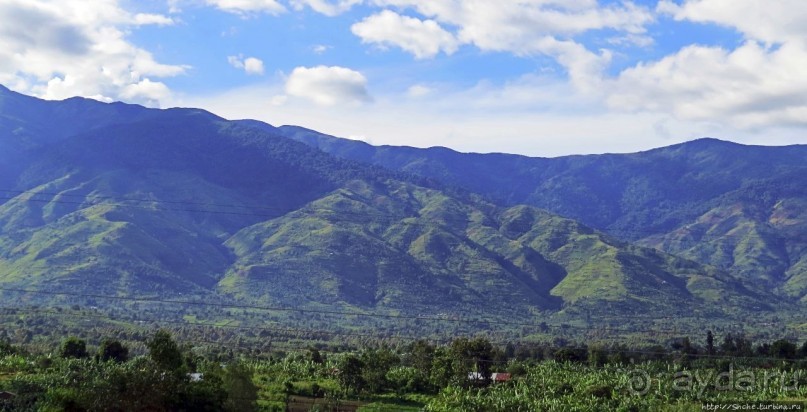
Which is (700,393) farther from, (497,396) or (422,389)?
(422,389)

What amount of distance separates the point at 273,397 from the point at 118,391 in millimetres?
25186

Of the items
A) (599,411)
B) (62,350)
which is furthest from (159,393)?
(62,350)

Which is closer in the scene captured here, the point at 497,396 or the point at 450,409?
the point at 450,409

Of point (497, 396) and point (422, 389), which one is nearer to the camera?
point (497, 396)

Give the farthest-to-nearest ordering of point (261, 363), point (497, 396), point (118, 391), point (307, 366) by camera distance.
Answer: point (261, 363) → point (307, 366) → point (497, 396) → point (118, 391)

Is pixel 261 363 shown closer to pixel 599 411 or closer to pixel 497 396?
pixel 497 396

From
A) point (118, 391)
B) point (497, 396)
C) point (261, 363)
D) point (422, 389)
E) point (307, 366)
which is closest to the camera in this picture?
point (118, 391)

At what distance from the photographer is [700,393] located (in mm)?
85438

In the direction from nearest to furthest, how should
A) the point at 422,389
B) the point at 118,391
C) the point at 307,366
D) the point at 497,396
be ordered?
1. the point at 118,391
2. the point at 497,396
3. the point at 422,389
4. the point at 307,366

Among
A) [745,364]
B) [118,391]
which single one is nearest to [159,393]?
[118,391]

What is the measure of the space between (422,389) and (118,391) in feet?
138

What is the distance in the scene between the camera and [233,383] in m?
74.2

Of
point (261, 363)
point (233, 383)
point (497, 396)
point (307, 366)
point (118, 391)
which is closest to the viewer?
point (118, 391)

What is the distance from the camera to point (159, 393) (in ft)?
210
